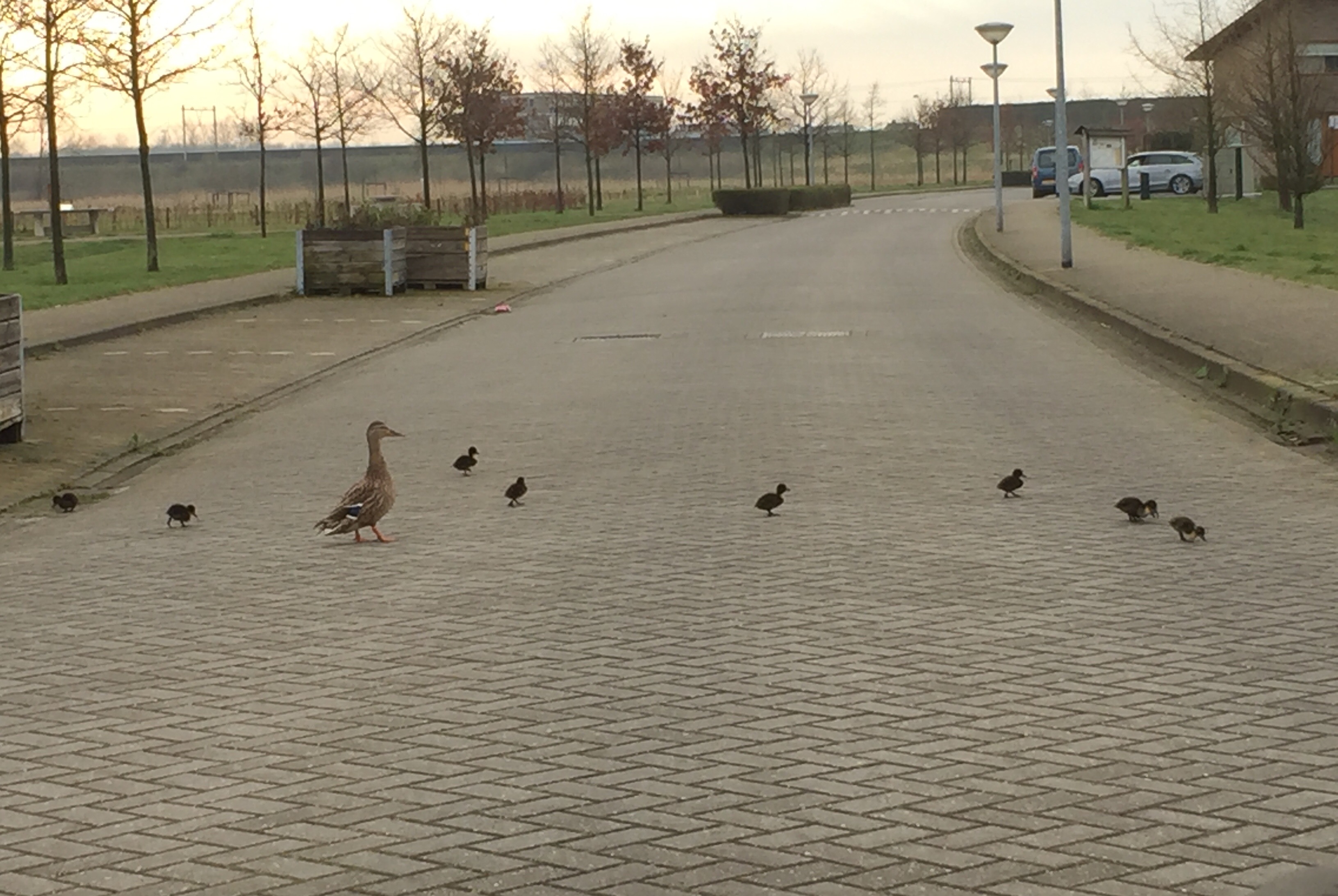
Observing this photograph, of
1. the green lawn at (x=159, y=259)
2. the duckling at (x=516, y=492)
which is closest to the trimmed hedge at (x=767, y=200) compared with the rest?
the green lawn at (x=159, y=259)

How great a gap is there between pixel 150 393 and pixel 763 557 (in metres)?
10.0

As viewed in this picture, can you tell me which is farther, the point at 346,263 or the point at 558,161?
the point at 558,161

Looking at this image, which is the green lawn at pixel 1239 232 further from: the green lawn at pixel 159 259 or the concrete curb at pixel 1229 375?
the green lawn at pixel 159 259

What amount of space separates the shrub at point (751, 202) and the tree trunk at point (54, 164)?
34284mm

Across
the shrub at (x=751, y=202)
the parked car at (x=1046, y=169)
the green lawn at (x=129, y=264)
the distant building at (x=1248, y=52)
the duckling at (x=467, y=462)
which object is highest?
the distant building at (x=1248, y=52)

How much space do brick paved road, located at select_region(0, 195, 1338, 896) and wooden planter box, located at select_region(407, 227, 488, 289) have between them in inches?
658

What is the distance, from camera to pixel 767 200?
67.9m

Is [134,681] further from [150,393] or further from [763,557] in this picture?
[150,393]

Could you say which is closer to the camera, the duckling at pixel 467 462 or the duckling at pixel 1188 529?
the duckling at pixel 1188 529

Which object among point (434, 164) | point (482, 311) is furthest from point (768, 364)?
point (434, 164)

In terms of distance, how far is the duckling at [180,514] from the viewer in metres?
10.4

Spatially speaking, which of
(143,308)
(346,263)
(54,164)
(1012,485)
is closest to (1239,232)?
(346,263)

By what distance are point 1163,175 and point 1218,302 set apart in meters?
53.2

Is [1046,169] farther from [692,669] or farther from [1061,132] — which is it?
A: [692,669]
